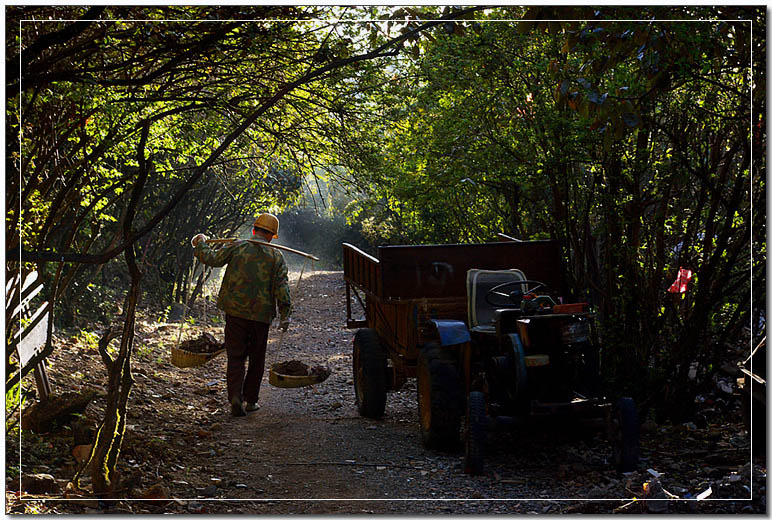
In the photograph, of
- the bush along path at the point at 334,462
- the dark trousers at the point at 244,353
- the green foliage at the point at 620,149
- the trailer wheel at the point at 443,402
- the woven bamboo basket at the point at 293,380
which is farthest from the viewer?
the dark trousers at the point at 244,353

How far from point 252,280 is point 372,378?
115cm

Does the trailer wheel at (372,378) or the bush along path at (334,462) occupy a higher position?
the trailer wheel at (372,378)

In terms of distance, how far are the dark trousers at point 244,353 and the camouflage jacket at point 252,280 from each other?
0.10m

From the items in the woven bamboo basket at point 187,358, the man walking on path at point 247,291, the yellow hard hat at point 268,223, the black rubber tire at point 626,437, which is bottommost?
the black rubber tire at point 626,437

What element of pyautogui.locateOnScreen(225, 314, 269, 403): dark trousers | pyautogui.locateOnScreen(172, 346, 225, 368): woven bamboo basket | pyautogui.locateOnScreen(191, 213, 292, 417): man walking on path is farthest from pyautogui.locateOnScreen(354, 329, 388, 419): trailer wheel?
pyautogui.locateOnScreen(172, 346, 225, 368): woven bamboo basket

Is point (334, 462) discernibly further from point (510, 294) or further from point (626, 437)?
point (626, 437)

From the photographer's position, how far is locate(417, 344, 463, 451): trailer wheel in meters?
5.12

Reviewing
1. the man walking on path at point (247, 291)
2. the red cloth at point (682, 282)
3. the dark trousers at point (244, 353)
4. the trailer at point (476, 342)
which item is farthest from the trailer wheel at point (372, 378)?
the red cloth at point (682, 282)

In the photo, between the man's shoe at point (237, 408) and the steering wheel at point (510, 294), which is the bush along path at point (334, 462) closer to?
the man's shoe at point (237, 408)

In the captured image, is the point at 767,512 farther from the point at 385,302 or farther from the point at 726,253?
the point at 385,302

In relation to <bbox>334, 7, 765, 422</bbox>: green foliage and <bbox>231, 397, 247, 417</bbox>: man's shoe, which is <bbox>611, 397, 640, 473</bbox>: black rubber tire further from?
<bbox>231, 397, 247, 417</bbox>: man's shoe

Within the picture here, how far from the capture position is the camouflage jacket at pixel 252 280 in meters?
6.40

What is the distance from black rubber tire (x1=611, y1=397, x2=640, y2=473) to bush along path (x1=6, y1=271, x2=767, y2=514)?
72 mm

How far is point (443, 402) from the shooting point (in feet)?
16.8
